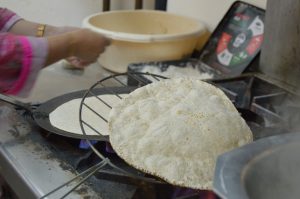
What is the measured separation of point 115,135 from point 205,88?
22cm

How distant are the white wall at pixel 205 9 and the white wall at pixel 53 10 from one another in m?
0.51

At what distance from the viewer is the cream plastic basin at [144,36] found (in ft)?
4.36

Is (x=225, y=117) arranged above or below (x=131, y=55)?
above

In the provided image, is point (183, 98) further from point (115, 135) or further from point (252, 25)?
point (252, 25)

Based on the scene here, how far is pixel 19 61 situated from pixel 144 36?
47 centimetres

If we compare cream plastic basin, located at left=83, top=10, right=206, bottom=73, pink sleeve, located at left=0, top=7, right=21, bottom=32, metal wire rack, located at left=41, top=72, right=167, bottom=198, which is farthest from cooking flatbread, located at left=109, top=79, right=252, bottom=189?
pink sleeve, located at left=0, top=7, right=21, bottom=32

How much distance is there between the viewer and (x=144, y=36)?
131 centimetres

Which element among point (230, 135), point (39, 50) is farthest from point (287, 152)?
point (39, 50)

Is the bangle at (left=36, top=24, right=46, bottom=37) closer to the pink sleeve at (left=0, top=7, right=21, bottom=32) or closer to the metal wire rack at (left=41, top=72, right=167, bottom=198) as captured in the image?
the pink sleeve at (left=0, top=7, right=21, bottom=32)

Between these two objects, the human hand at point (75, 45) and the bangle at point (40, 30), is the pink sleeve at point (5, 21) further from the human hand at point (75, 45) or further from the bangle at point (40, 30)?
the human hand at point (75, 45)

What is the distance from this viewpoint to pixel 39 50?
3.17 ft

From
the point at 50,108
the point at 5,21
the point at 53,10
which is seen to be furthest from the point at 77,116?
the point at 53,10

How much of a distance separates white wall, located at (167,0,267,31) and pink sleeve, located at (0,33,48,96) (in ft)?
2.29

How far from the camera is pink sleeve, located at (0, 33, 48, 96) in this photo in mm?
926
